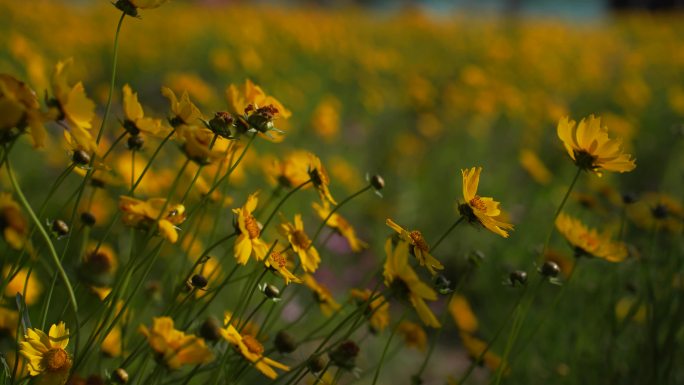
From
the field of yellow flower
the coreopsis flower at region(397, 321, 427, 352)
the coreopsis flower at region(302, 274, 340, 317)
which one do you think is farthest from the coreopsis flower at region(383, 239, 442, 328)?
the coreopsis flower at region(397, 321, 427, 352)

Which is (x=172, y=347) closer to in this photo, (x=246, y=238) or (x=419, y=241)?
(x=246, y=238)

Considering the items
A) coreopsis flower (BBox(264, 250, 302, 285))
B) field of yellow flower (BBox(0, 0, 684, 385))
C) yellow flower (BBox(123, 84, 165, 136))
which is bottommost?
field of yellow flower (BBox(0, 0, 684, 385))

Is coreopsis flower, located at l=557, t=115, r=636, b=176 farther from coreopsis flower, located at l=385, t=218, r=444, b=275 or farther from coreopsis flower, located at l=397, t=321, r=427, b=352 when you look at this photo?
coreopsis flower, located at l=397, t=321, r=427, b=352

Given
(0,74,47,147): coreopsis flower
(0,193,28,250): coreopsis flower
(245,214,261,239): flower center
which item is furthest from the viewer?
(0,193,28,250): coreopsis flower

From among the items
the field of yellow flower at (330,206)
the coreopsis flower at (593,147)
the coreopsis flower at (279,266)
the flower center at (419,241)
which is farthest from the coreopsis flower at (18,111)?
the coreopsis flower at (593,147)

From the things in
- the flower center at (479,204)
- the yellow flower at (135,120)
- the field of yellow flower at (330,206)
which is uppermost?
the yellow flower at (135,120)

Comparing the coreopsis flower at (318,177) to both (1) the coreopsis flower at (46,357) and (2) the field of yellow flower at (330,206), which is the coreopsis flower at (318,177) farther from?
(1) the coreopsis flower at (46,357)
